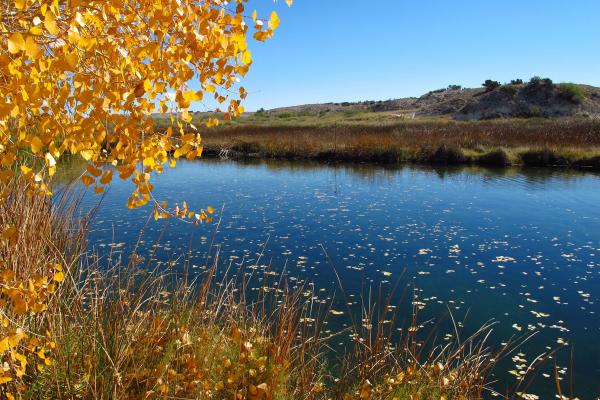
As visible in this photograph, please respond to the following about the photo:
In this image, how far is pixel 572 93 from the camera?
4384cm

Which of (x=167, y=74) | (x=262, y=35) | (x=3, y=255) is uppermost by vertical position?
(x=262, y=35)

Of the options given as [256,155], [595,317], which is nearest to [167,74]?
[595,317]

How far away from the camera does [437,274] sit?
7.78m

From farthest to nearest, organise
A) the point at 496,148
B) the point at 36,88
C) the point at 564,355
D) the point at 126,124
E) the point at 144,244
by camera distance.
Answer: the point at 496,148
the point at 144,244
the point at 564,355
the point at 126,124
the point at 36,88

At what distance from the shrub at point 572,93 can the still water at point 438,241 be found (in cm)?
3017

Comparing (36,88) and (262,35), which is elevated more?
(262,35)

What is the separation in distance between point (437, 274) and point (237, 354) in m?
4.73

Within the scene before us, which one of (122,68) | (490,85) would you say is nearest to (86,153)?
(122,68)

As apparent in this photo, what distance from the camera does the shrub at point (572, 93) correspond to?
43219 mm

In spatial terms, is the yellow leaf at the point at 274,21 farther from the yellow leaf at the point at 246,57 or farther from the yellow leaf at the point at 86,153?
the yellow leaf at the point at 86,153

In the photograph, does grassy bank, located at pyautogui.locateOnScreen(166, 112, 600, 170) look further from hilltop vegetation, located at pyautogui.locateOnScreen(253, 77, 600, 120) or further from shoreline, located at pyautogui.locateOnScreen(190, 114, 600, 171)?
hilltop vegetation, located at pyautogui.locateOnScreen(253, 77, 600, 120)

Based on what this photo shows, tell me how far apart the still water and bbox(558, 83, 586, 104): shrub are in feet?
99.0

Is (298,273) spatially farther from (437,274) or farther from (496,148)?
(496,148)

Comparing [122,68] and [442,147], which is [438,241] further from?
[442,147]
